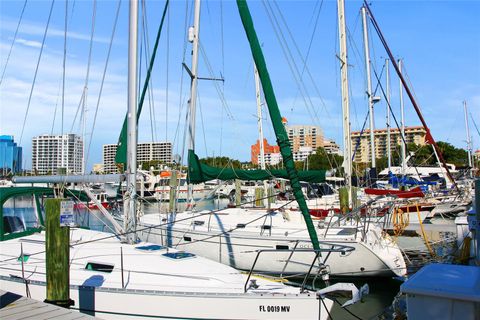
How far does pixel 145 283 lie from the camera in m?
8.80

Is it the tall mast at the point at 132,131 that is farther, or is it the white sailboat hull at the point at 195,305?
the tall mast at the point at 132,131

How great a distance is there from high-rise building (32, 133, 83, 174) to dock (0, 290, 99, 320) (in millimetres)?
8522

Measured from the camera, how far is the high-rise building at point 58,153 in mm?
17469

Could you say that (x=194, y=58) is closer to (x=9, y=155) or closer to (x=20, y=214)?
(x=20, y=214)

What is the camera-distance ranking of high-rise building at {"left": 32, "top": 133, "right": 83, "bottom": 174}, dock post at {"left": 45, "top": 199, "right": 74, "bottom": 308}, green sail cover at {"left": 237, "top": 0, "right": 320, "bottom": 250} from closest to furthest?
dock post at {"left": 45, "top": 199, "right": 74, "bottom": 308}
green sail cover at {"left": 237, "top": 0, "right": 320, "bottom": 250}
high-rise building at {"left": 32, "top": 133, "right": 83, "bottom": 174}

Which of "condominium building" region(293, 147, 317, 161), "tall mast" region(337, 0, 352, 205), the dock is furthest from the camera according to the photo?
"condominium building" region(293, 147, 317, 161)

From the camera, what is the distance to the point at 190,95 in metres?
17.0

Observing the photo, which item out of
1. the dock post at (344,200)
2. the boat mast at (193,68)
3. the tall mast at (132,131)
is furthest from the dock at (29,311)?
the dock post at (344,200)

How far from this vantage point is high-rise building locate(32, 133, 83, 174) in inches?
688

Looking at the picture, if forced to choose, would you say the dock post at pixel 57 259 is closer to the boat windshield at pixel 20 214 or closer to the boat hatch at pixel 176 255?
the boat hatch at pixel 176 255

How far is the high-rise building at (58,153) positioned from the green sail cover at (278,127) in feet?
29.8

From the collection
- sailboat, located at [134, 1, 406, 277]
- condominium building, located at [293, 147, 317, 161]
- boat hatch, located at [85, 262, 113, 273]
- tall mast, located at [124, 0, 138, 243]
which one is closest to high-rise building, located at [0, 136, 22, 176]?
sailboat, located at [134, 1, 406, 277]

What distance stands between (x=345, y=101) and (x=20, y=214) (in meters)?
13.9

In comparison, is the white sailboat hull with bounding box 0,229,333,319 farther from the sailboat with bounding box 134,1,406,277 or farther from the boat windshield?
the sailboat with bounding box 134,1,406,277
